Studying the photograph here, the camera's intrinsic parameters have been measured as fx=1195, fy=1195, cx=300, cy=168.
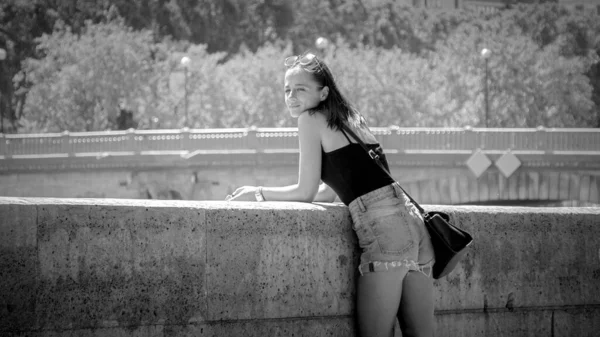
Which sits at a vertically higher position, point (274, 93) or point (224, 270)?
point (274, 93)

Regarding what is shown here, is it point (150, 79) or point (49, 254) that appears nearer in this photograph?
point (49, 254)

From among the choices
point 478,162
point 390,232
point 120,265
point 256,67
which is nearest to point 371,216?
point 390,232

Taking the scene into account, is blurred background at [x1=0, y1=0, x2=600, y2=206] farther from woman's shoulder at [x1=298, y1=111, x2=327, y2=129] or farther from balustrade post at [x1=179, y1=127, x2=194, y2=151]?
woman's shoulder at [x1=298, y1=111, x2=327, y2=129]

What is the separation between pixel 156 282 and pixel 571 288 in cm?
229

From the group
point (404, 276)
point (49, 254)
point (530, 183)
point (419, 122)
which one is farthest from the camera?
point (419, 122)

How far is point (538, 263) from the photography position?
5.86 meters

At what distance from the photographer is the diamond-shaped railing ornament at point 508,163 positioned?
3619 cm

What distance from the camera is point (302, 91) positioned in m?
5.16

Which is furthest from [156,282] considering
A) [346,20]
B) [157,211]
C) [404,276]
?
[346,20]

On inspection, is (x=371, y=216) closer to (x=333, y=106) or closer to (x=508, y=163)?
(x=333, y=106)

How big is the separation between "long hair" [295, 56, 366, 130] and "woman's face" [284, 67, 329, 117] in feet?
0.06

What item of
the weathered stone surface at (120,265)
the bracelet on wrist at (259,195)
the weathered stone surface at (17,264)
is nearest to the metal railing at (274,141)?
the bracelet on wrist at (259,195)

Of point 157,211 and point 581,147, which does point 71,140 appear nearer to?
point 581,147

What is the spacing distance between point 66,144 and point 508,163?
580 inches
